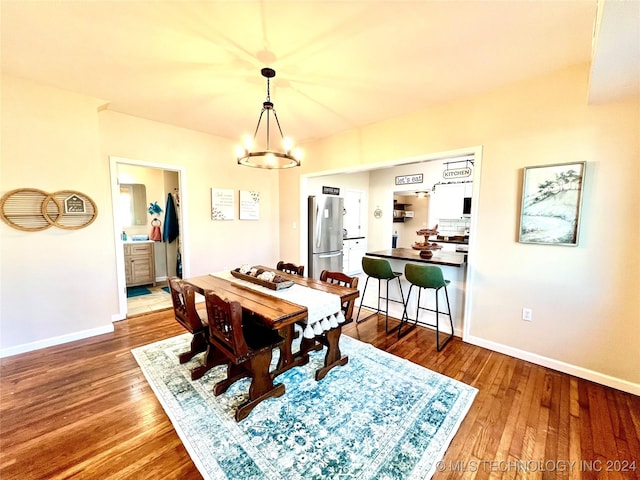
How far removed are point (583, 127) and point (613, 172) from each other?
1.41ft

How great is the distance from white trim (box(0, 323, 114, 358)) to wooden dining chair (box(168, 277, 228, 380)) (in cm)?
132

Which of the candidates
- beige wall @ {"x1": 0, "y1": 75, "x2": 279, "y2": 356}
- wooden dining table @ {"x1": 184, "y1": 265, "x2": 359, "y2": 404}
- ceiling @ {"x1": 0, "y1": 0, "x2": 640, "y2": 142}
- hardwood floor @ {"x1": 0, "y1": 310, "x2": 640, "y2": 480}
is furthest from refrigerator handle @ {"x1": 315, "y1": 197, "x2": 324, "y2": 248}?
hardwood floor @ {"x1": 0, "y1": 310, "x2": 640, "y2": 480}

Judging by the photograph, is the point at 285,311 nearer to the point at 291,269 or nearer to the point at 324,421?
the point at 324,421

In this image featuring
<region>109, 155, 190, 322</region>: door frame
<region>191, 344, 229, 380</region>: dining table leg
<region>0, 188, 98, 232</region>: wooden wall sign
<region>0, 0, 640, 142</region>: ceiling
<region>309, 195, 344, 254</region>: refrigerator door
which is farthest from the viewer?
<region>309, 195, 344, 254</region>: refrigerator door

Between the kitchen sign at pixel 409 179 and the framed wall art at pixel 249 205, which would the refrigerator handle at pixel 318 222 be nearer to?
the framed wall art at pixel 249 205

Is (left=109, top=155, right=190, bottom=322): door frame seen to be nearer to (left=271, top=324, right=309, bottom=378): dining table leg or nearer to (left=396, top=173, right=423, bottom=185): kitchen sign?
(left=271, top=324, right=309, bottom=378): dining table leg

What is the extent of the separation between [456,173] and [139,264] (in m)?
6.40

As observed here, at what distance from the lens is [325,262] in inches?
204

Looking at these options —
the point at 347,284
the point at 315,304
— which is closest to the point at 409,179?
the point at 347,284

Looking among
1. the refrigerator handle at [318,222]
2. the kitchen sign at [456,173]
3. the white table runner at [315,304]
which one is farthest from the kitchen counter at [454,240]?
the white table runner at [315,304]

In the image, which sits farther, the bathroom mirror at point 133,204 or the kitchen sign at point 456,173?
the kitchen sign at point 456,173

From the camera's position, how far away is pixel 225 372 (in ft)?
7.46

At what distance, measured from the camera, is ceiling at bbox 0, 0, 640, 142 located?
1.58m

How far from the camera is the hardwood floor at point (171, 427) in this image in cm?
145
